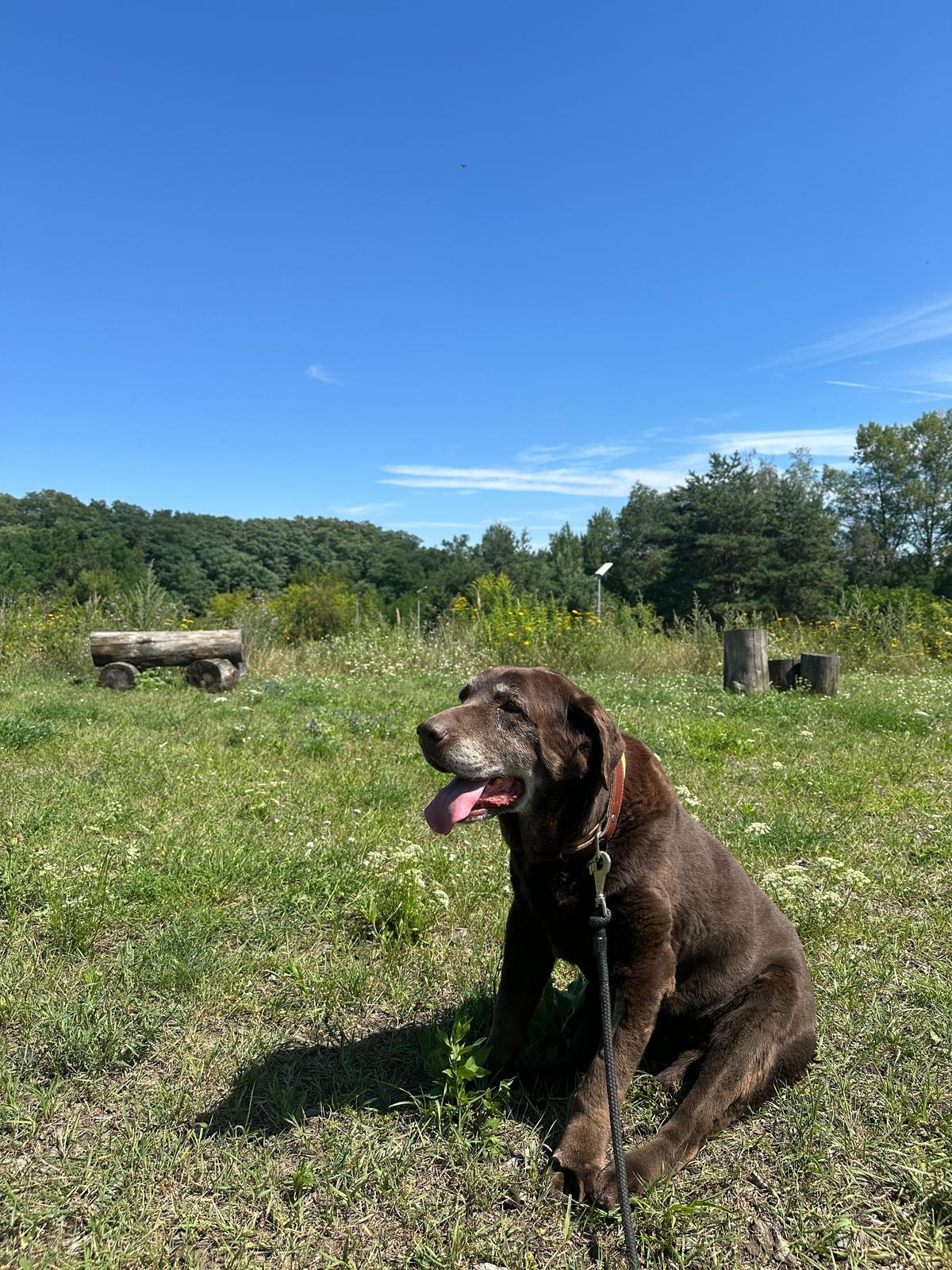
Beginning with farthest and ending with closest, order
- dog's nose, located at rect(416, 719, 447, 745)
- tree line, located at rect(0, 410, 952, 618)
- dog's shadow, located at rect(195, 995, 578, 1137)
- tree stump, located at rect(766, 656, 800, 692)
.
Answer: tree line, located at rect(0, 410, 952, 618) → tree stump, located at rect(766, 656, 800, 692) → dog's shadow, located at rect(195, 995, 578, 1137) → dog's nose, located at rect(416, 719, 447, 745)

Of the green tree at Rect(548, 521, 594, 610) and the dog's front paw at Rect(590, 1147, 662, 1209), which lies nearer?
the dog's front paw at Rect(590, 1147, 662, 1209)

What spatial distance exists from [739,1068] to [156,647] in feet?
35.9

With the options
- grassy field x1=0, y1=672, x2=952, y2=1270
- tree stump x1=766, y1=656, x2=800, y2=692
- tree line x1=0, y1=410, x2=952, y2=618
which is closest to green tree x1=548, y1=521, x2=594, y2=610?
tree line x1=0, y1=410, x2=952, y2=618

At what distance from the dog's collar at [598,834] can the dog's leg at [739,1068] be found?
2.43 ft

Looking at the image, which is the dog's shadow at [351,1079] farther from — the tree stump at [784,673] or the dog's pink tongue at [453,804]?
the tree stump at [784,673]

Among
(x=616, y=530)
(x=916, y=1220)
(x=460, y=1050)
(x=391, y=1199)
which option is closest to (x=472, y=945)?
(x=460, y=1050)

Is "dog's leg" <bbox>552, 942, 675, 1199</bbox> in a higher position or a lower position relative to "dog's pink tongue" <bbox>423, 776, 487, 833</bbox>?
lower

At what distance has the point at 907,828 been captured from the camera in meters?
4.89


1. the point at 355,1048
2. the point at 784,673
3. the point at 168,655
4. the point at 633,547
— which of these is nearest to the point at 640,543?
the point at 633,547

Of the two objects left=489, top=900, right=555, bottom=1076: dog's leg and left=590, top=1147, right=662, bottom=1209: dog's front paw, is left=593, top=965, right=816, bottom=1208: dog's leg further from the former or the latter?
left=489, top=900, right=555, bottom=1076: dog's leg

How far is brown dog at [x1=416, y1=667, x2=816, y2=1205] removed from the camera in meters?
2.12

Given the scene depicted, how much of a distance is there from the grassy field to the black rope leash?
0.11m

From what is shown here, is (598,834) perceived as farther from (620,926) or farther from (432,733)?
(432,733)

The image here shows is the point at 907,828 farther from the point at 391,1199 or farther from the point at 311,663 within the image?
the point at 311,663
